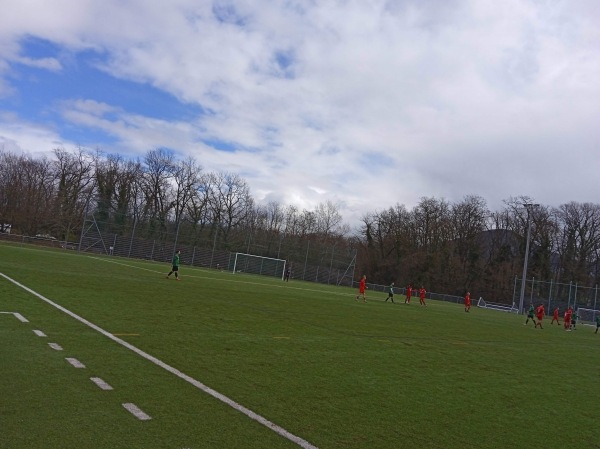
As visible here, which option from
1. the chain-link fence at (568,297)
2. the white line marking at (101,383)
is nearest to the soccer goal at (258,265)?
the chain-link fence at (568,297)

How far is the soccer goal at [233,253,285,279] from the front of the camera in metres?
63.7

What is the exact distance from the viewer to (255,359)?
8.57 m

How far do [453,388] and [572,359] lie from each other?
9.40 meters

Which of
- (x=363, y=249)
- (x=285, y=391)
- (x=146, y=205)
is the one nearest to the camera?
(x=285, y=391)

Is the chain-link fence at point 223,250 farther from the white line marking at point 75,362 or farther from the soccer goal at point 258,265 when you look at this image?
the white line marking at point 75,362

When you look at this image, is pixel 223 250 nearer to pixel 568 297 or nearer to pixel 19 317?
pixel 568 297

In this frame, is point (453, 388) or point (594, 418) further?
point (453, 388)

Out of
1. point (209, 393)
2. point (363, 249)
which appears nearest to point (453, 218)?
point (363, 249)

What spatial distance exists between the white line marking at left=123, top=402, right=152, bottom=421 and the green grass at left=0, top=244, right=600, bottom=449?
Answer: 7cm

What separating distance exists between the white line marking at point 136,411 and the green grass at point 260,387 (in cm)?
7

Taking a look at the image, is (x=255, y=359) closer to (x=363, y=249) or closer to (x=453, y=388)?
(x=453, y=388)

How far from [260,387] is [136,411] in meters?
1.97

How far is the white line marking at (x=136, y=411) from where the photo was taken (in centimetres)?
499

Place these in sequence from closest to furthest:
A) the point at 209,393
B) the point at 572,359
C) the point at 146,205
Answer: the point at 209,393 < the point at 572,359 < the point at 146,205
